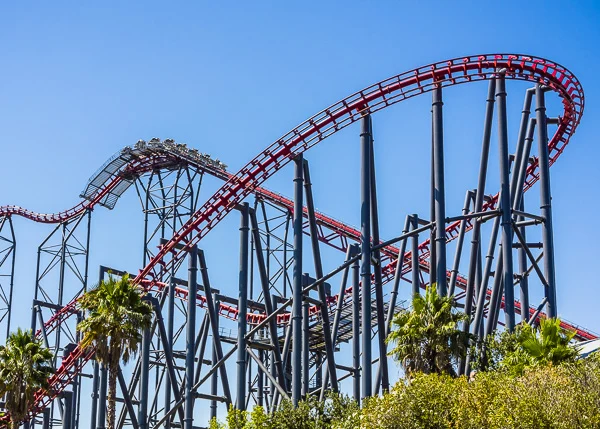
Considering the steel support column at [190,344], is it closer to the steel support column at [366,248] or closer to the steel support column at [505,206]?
the steel support column at [366,248]

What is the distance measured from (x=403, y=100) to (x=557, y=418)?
1148cm

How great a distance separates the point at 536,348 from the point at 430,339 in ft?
7.06

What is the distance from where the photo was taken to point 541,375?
1711 cm

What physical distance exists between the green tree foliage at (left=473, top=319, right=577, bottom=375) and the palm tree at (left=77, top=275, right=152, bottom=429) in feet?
25.2

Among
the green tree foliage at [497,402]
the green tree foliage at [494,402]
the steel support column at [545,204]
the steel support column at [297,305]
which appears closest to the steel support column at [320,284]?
the steel support column at [297,305]

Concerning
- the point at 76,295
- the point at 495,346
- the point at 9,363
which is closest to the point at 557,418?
the point at 495,346

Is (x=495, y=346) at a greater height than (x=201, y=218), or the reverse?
(x=201, y=218)

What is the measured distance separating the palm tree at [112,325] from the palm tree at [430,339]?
5.67 metres

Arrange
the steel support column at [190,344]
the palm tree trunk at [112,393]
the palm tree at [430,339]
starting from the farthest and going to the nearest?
the steel support column at [190,344]
the palm tree trunk at [112,393]
the palm tree at [430,339]

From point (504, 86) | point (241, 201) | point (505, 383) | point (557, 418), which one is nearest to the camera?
point (557, 418)

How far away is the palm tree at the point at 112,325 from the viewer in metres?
22.1

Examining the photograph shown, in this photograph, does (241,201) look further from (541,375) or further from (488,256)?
(541,375)

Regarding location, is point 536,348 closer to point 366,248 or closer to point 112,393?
point 366,248

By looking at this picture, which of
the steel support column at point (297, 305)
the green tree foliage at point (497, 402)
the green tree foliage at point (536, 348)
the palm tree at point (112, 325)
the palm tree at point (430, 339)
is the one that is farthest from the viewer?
the steel support column at point (297, 305)
